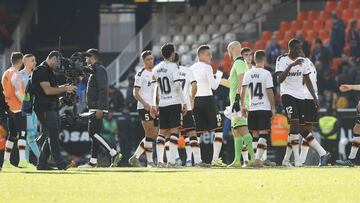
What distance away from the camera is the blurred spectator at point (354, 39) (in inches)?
1364

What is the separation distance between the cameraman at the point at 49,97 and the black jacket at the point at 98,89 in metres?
2.48

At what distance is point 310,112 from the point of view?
24016 mm

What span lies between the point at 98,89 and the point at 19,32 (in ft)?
54.4

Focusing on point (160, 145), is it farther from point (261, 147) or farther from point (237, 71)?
point (261, 147)

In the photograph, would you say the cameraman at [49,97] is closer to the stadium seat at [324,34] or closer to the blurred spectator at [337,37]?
the blurred spectator at [337,37]

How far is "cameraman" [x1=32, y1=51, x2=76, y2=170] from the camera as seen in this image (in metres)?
21.6

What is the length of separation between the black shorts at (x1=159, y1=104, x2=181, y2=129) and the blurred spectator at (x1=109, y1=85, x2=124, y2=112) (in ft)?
32.8

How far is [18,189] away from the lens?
54.9 ft

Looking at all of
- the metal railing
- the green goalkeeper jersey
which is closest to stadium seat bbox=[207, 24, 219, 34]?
the metal railing

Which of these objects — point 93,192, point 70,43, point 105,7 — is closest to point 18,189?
point 93,192

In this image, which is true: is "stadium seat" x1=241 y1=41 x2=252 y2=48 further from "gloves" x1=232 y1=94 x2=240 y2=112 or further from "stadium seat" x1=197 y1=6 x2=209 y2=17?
"gloves" x1=232 y1=94 x2=240 y2=112

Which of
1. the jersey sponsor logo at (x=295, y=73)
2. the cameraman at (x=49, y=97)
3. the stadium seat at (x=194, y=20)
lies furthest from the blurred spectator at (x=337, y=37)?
the cameraman at (x=49, y=97)

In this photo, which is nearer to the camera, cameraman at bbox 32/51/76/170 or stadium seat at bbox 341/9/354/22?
cameraman at bbox 32/51/76/170

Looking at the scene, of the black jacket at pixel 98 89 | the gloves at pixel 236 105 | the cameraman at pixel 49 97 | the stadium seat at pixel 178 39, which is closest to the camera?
the cameraman at pixel 49 97
